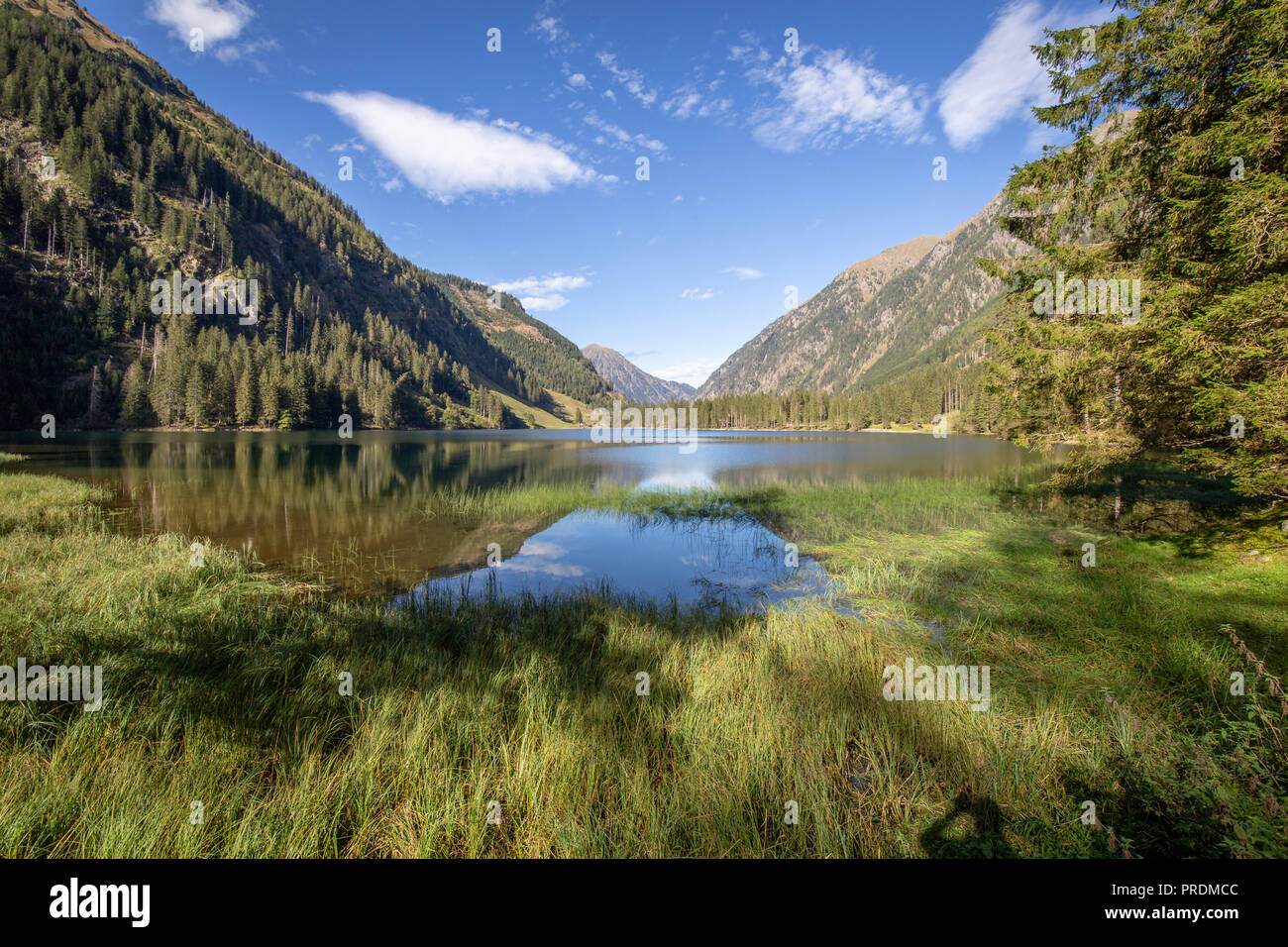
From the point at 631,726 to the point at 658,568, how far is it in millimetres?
8160

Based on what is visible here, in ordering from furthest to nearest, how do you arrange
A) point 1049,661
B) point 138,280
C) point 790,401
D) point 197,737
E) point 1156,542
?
point 790,401 → point 138,280 → point 1156,542 → point 1049,661 → point 197,737

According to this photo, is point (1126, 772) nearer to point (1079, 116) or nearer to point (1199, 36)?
point (1199, 36)

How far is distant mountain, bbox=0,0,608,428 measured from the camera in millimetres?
81750

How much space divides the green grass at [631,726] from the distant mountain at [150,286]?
276 feet

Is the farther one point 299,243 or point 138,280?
point 299,243

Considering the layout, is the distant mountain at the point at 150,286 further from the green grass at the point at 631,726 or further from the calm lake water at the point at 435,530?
the green grass at the point at 631,726

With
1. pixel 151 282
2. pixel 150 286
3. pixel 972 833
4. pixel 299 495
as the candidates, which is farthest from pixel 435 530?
pixel 151 282

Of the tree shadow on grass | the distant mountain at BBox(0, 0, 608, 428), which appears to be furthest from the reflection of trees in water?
the distant mountain at BBox(0, 0, 608, 428)

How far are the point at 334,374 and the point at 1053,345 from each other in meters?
139

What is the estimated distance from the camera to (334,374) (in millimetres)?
117812

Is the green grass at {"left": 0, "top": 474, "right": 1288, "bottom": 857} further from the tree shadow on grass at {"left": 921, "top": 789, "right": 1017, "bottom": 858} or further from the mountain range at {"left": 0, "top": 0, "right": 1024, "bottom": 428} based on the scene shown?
the mountain range at {"left": 0, "top": 0, "right": 1024, "bottom": 428}

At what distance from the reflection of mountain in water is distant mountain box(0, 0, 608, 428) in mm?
80401

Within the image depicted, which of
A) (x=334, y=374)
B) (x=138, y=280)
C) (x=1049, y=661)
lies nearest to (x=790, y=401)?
(x=334, y=374)

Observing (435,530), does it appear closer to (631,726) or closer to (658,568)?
(658,568)
